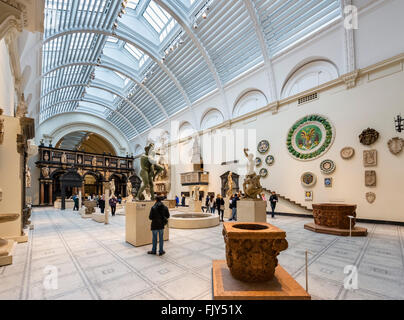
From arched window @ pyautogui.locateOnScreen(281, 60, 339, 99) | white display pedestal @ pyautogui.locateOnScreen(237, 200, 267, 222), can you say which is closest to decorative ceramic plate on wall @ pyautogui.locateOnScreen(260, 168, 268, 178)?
arched window @ pyautogui.locateOnScreen(281, 60, 339, 99)

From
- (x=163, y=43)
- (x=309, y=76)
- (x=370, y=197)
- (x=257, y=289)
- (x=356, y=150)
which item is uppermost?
(x=163, y=43)

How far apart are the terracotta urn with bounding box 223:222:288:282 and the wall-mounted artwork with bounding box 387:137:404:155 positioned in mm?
9384

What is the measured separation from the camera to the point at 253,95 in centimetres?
1603

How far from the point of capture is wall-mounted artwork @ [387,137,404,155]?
8527mm

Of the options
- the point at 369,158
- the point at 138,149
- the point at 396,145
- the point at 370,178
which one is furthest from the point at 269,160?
the point at 138,149

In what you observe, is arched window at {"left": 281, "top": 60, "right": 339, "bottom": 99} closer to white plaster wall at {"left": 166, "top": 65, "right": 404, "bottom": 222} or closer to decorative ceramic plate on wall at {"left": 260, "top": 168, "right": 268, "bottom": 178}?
white plaster wall at {"left": 166, "top": 65, "right": 404, "bottom": 222}

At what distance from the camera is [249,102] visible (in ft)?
53.7

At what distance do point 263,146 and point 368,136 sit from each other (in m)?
6.05

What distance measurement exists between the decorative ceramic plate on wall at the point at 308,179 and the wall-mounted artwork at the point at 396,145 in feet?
11.8

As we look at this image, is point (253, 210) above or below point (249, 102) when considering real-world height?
below

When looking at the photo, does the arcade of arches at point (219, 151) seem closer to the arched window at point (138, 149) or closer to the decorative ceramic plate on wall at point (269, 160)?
the decorative ceramic plate on wall at point (269, 160)

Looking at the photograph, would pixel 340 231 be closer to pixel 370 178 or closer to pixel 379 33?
pixel 370 178
